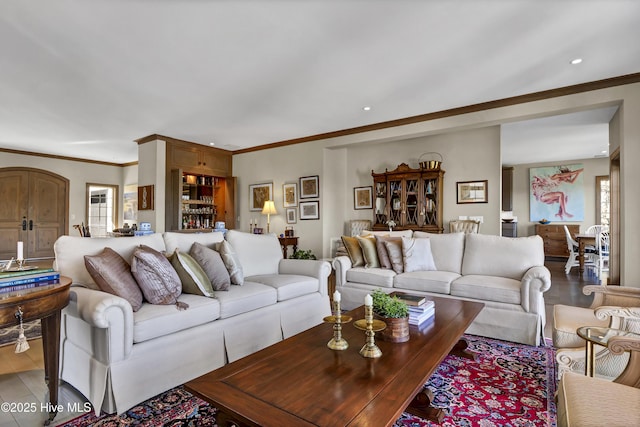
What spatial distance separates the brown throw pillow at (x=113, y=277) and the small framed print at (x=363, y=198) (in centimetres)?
469

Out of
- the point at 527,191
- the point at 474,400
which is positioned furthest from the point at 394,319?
the point at 527,191

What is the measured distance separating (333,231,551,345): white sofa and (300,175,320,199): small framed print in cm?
240

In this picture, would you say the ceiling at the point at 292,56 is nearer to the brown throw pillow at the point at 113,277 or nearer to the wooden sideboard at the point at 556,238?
the brown throw pillow at the point at 113,277

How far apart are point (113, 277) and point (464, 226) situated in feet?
15.8

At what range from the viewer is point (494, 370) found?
97.1 inches

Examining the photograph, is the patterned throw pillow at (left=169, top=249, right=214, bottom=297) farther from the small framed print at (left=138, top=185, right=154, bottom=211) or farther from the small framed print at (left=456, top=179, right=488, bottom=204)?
the small framed print at (left=456, top=179, right=488, bottom=204)

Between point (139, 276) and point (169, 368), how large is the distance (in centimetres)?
63

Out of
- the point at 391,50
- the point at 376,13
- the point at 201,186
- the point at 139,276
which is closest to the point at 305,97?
the point at 391,50

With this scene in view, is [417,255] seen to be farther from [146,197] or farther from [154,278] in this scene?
[146,197]

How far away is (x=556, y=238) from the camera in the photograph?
8.45 metres

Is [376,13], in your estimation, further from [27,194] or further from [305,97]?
[27,194]

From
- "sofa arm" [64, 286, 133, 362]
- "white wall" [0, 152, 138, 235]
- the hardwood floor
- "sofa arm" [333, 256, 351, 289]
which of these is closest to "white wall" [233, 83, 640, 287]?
the hardwood floor

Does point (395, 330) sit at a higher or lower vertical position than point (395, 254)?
lower

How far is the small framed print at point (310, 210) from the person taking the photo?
646 cm
